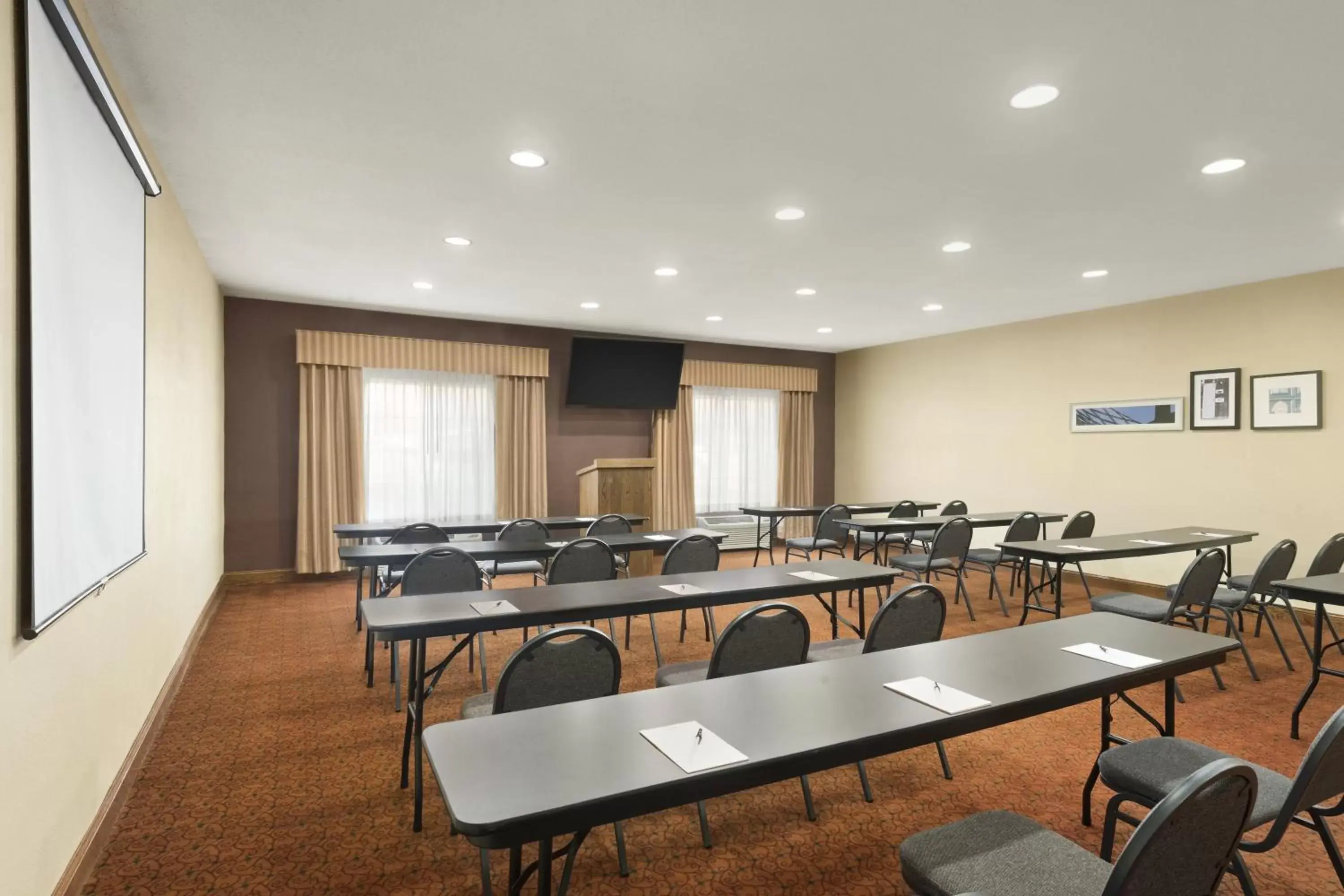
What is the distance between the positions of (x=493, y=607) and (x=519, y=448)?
562 cm

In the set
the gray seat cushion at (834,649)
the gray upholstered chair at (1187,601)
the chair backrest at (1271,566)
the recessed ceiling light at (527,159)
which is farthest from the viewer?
the chair backrest at (1271,566)

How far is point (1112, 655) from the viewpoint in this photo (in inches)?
93.0

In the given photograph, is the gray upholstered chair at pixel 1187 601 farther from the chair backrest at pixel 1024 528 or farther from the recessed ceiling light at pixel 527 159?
the recessed ceiling light at pixel 527 159

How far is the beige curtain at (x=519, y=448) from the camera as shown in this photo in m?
8.38

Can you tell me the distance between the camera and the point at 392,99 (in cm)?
305

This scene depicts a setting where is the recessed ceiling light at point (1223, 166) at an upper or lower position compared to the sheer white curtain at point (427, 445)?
upper

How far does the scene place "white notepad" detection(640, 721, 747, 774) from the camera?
1.53 metres

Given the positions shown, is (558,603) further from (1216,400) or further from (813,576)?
(1216,400)

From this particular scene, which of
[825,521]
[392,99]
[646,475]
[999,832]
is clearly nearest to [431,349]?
[646,475]

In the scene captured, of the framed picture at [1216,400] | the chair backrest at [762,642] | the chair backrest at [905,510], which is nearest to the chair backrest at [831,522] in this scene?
the chair backrest at [905,510]

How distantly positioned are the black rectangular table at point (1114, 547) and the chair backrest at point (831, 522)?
198 cm

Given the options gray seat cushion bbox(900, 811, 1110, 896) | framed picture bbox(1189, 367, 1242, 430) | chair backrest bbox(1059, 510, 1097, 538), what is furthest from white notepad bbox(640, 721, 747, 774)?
framed picture bbox(1189, 367, 1242, 430)

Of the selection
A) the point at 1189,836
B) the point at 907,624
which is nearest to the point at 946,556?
the point at 907,624

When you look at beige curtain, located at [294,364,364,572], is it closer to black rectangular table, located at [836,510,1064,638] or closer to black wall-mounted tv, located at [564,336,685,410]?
black wall-mounted tv, located at [564,336,685,410]
